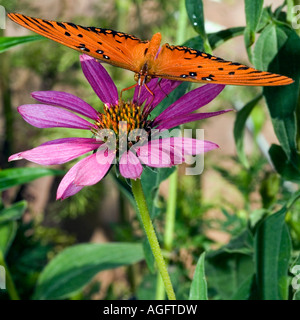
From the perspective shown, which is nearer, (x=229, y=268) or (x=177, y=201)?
(x=229, y=268)

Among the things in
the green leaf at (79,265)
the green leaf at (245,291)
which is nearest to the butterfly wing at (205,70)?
the green leaf at (245,291)

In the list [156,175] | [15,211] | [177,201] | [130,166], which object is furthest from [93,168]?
[177,201]

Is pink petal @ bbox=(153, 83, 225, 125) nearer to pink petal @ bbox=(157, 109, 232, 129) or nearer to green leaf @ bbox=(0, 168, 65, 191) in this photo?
pink petal @ bbox=(157, 109, 232, 129)

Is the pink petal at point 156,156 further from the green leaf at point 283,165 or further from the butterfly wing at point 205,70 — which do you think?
the green leaf at point 283,165

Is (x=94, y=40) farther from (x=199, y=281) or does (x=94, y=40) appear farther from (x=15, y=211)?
(x=15, y=211)

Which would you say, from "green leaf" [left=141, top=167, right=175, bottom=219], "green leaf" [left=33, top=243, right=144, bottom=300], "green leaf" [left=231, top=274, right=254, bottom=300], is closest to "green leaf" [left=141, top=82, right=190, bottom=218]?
"green leaf" [left=141, top=167, right=175, bottom=219]
